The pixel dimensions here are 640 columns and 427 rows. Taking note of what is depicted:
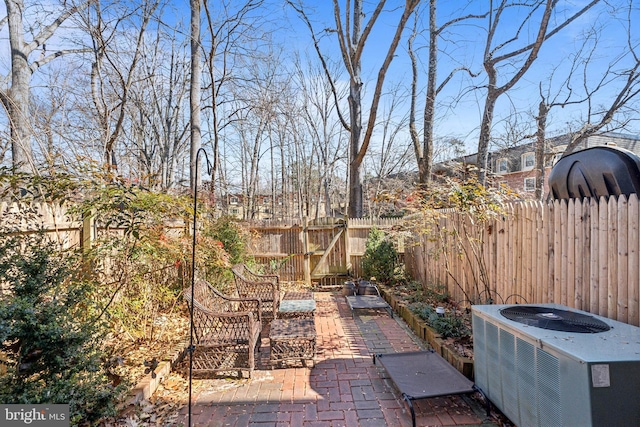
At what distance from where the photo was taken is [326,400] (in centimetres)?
296

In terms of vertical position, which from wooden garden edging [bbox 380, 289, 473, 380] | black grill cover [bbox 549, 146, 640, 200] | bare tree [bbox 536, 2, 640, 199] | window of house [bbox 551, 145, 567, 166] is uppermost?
bare tree [bbox 536, 2, 640, 199]

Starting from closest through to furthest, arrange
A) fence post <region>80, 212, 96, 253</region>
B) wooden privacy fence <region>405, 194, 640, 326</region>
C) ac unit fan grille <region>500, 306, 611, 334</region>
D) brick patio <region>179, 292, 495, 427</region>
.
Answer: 1. ac unit fan grille <region>500, 306, 611, 334</region>
2. wooden privacy fence <region>405, 194, 640, 326</region>
3. brick patio <region>179, 292, 495, 427</region>
4. fence post <region>80, 212, 96, 253</region>

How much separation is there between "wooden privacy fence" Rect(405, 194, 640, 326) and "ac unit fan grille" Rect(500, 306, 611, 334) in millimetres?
424

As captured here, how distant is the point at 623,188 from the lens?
2.60m

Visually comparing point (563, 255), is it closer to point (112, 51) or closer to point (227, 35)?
point (227, 35)

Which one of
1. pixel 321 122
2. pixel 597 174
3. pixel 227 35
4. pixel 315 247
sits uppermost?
pixel 321 122

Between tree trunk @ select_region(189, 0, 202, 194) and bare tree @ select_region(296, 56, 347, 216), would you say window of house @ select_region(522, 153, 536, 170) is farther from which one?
tree trunk @ select_region(189, 0, 202, 194)

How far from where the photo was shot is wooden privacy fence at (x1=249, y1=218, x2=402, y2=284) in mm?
8023

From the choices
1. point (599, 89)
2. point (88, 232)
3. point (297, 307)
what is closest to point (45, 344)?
point (88, 232)

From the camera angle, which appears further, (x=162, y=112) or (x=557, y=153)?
(x=162, y=112)

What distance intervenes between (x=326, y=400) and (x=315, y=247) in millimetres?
5223

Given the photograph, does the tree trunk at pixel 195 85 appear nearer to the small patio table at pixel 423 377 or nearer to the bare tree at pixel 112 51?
the bare tree at pixel 112 51

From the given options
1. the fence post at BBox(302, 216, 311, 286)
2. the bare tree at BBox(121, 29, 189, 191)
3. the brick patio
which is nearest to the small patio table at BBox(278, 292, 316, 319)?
the brick patio

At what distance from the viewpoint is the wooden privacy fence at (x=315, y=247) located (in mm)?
8023
